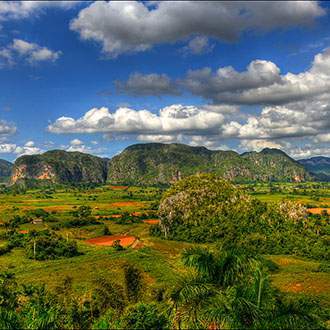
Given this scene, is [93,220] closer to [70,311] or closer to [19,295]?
[19,295]

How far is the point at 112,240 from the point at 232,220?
3657cm

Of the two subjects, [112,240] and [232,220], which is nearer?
[112,240]

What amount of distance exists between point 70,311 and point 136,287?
18911 millimetres

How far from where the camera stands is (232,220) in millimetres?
116562

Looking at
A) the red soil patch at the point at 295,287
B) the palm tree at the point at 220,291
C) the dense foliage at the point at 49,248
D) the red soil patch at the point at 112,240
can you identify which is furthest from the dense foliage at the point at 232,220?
the palm tree at the point at 220,291

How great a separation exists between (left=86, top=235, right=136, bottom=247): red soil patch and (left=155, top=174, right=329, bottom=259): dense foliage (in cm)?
1159

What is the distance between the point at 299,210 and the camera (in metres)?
121

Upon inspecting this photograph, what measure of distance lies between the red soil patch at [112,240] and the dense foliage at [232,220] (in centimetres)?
1159

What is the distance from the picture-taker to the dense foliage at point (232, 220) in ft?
340

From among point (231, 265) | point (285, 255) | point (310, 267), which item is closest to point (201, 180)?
point (285, 255)

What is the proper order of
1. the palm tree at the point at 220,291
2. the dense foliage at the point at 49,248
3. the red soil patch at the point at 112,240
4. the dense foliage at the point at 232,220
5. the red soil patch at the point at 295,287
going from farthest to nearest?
the red soil patch at the point at 112,240, the dense foliage at the point at 232,220, the dense foliage at the point at 49,248, the red soil patch at the point at 295,287, the palm tree at the point at 220,291

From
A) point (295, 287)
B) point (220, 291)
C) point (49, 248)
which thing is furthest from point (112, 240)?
point (220, 291)

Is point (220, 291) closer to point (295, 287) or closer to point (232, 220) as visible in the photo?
point (295, 287)

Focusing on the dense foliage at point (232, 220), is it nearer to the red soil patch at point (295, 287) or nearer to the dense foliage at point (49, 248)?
Result: the red soil patch at point (295, 287)
